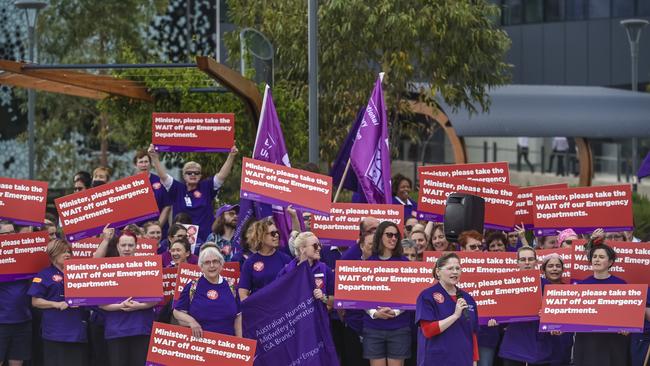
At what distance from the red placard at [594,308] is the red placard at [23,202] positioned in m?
5.72

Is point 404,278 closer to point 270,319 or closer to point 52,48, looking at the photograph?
point 270,319

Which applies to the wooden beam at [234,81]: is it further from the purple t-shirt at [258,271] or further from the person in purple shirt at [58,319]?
the purple t-shirt at [258,271]

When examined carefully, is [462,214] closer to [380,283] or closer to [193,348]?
[380,283]

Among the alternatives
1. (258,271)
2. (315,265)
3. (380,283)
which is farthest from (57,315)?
(380,283)

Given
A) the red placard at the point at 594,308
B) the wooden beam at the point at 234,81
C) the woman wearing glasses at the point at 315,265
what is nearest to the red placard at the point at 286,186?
the woman wearing glasses at the point at 315,265

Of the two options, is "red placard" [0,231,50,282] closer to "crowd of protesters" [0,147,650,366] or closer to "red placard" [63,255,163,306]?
"crowd of protesters" [0,147,650,366]

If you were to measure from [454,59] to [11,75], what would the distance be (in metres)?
7.78

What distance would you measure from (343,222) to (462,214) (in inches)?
49.4

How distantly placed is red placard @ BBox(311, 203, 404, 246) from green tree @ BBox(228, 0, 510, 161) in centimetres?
801

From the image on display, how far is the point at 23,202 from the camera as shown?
53.1 feet

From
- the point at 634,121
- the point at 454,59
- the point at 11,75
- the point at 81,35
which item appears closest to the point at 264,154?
the point at 11,75

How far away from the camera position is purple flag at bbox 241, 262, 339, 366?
14.2 m

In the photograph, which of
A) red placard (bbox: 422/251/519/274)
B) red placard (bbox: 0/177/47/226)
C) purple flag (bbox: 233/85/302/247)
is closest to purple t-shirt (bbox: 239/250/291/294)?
red placard (bbox: 422/251/519/274)

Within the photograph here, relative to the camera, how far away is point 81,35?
1350 inches
